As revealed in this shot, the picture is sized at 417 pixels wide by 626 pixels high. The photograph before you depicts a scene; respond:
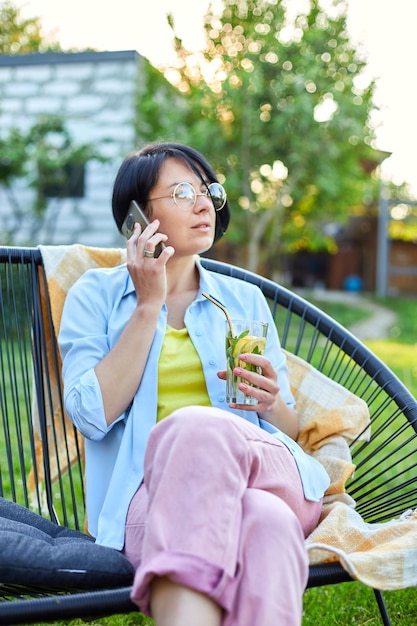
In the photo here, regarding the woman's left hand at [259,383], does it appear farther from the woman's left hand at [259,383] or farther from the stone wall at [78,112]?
the stone wall at [78,112]

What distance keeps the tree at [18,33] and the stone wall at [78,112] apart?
1229cm

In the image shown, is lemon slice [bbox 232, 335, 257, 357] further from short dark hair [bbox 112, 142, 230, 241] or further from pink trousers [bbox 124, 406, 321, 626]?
short dark hair [bbox 112, 142, 230, 241]

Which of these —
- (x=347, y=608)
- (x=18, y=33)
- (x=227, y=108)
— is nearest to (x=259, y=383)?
(x=347, y=608)

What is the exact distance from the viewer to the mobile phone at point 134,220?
1.87 m

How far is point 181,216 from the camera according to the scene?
1.93 meters

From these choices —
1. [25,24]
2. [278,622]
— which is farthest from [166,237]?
[25,24]

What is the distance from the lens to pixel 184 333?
1.96 m

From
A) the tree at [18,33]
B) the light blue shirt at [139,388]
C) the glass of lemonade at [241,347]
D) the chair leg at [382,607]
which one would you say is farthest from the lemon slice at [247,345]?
the tree at [18,33]

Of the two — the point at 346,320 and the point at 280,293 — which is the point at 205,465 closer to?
the point at 280,293

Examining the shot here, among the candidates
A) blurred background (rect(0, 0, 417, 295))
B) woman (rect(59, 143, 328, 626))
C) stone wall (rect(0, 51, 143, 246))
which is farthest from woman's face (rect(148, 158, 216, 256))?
stone wall (rect(0, 51, 143, 246))

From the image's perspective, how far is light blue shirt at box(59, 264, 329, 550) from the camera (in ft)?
5.73

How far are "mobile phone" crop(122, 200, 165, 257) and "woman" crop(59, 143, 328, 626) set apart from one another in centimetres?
2

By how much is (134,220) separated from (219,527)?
930mm

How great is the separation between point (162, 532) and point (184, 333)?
0.75 meters
